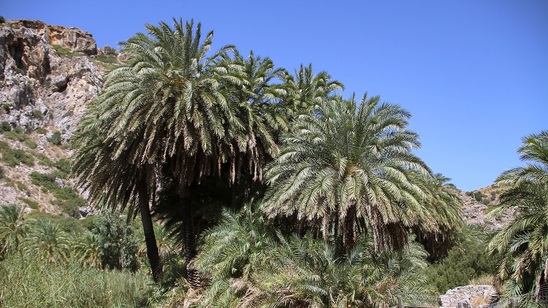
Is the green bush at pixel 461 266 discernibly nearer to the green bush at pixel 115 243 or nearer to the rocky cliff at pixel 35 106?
the green bush at pixel 115 243

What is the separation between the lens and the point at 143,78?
1905 centimetres

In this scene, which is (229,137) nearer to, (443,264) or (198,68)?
(198,68)

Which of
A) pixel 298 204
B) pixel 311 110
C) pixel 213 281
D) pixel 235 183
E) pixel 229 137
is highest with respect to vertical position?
pixel 311 110

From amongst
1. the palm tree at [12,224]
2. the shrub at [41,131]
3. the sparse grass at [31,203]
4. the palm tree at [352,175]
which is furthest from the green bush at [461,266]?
the shrub at [41,131]

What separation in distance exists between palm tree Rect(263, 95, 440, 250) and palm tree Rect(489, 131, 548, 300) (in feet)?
9.60

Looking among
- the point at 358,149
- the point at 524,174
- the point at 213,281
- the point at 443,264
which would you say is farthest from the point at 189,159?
the point at 443,264

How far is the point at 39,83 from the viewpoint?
73.0 metres

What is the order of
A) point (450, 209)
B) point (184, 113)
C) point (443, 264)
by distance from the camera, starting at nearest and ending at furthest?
point (184, 113) → point (450, 209) → point (443, 264)

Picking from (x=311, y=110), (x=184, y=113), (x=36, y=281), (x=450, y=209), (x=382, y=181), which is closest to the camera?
(x=36, y=281)

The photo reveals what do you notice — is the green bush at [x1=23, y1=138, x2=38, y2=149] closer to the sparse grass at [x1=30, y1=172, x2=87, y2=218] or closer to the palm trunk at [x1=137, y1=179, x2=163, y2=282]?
the sparse grass at [x1=30, y1=172, x2=87, y2=218]

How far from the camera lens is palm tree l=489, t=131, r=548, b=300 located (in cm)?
1677

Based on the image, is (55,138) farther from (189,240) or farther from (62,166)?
(189,240)

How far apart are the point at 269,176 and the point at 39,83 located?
6423cm

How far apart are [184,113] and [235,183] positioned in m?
4.90
